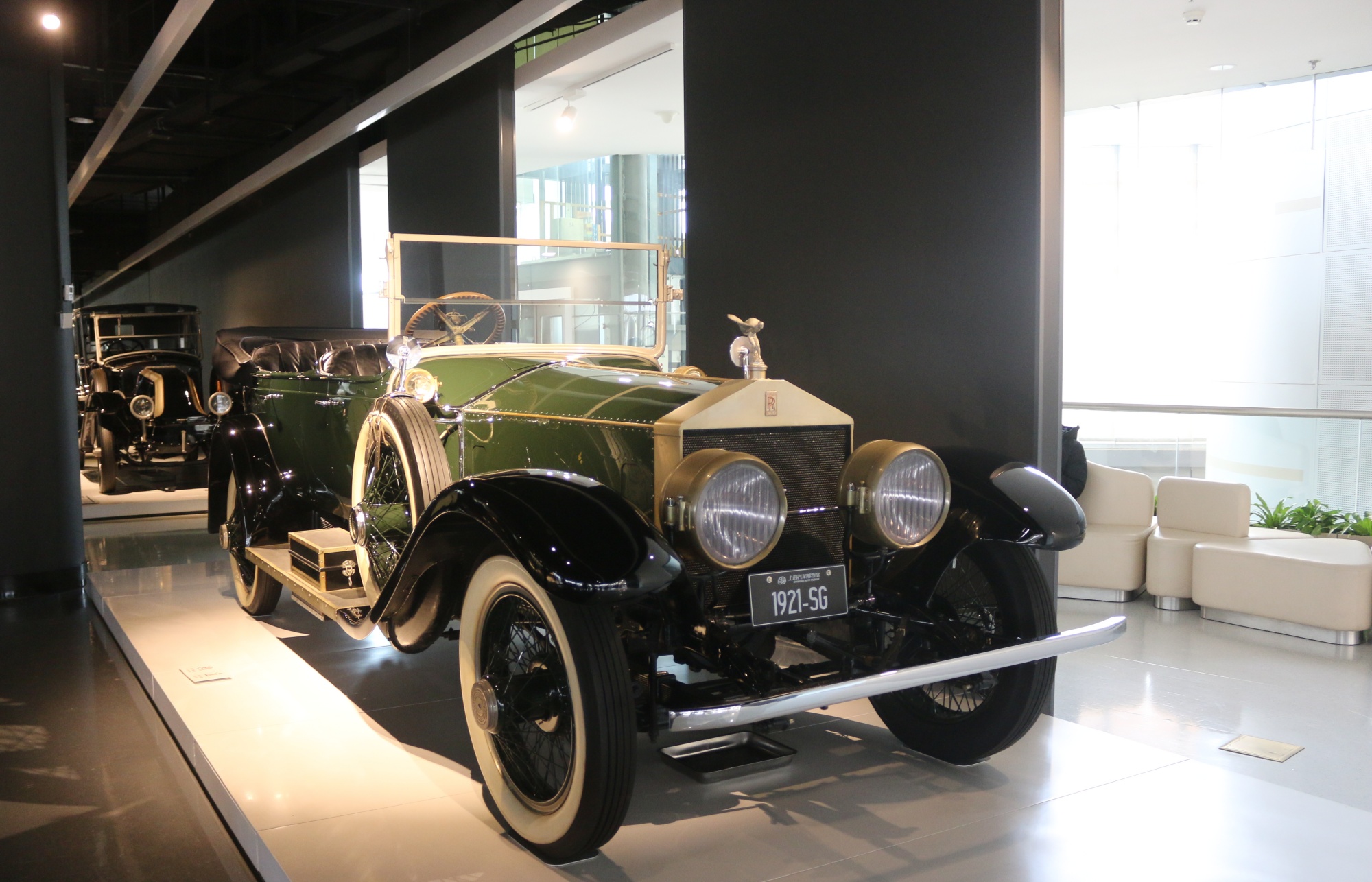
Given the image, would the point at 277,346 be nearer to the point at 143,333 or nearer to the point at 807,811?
the point at 807,811

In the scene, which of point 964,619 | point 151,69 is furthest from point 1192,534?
point 151,69

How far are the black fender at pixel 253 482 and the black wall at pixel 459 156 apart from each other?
2686 millimetres

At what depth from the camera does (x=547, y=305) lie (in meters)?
4.22

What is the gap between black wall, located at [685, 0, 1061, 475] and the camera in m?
3.19

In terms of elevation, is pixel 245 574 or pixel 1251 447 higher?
pixel 1251 447

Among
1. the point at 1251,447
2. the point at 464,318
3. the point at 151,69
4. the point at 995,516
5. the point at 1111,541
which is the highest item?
the point at 151,69

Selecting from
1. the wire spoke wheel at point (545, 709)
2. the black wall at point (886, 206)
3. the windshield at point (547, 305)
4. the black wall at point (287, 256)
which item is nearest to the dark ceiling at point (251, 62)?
the black wall at point (287, 256)

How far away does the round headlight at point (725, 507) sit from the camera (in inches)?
85.6

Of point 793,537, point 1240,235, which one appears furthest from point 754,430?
point 1240,235

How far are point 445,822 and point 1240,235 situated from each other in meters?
7.20

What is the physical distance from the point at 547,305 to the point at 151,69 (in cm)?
439

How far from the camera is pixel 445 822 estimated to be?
92.7 inches

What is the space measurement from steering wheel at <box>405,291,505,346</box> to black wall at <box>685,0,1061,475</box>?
112cm

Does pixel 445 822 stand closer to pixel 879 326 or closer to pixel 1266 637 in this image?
pixel 879 326
